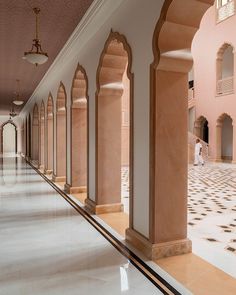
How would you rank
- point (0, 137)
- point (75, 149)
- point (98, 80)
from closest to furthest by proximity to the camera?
point (98, 80), point (75, 149), point (0, 137)

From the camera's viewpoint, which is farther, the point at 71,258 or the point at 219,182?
the point at 219,182

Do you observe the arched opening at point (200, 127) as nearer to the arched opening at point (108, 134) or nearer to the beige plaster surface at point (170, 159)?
the arched opening at point (108, 134)

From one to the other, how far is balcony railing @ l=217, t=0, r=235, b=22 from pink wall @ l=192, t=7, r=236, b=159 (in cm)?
29

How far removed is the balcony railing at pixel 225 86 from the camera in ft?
60.5

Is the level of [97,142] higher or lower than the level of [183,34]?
lower

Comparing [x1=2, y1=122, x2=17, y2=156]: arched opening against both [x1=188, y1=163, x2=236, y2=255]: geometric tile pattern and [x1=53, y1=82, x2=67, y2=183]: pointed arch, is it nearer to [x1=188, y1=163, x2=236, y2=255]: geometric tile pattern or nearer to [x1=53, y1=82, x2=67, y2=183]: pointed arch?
[x1=53, y1=82, x2=67, y2=183]: pointed arch

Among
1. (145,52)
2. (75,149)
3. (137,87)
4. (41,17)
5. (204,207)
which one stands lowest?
(204,207)

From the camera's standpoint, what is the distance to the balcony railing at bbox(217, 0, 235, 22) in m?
17.4

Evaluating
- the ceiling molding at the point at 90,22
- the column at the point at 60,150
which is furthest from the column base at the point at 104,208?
the column at the point at 60,150

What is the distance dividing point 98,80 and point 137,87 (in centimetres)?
188

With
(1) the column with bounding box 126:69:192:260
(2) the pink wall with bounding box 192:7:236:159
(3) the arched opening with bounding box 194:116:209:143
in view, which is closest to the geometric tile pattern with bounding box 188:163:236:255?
(1) the column with bounding box 126:69:192:260

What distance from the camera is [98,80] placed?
5.98m

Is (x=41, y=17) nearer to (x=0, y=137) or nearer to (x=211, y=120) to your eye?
(x=211, y=120)

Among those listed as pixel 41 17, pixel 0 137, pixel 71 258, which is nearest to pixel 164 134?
pixel 71 258
